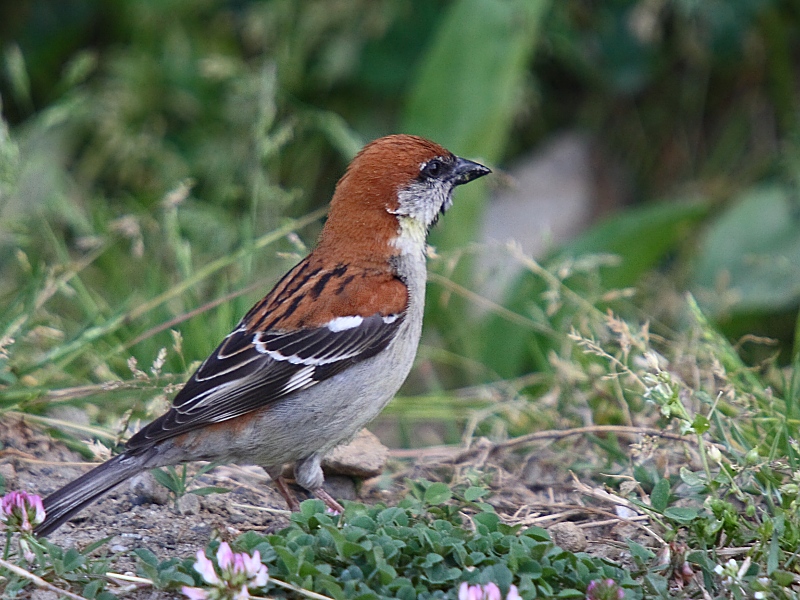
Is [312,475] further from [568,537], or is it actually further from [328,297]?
[568,537]

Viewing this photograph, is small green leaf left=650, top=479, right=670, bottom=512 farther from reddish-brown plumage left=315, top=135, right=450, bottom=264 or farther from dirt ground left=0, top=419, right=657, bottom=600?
reddish-brown plumage left=315, top=135, right=450, bottom=264

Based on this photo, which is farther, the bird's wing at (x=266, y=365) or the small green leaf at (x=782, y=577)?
the bird's wing at (x=266, y=365)

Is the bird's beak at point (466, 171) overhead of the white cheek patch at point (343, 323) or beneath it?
overhead

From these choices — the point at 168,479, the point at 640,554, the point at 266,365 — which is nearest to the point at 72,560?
the point at 168,479

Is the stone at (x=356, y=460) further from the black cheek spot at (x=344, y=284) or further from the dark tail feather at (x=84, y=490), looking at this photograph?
the dark tail feather at (x=84, y=490)

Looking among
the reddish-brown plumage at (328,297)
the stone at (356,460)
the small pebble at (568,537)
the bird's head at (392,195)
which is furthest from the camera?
the bird's head at (392,195)

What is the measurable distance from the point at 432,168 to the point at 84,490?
1693mm

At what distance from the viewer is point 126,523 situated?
3.10 meters

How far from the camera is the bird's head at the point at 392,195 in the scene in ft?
11.9

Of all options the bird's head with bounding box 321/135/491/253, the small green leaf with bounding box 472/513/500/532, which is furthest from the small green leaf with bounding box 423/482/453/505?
the bird's head with bounding box 321/135/491/253

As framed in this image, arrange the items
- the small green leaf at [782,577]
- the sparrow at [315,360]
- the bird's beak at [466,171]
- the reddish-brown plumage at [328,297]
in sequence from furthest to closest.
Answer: the bird's beak at [466,171]
the reddish-brown plumage at [328,297]
the sparrow at [315,360]
the small green leaf at [782,577]

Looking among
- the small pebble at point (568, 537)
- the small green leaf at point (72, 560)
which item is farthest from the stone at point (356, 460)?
the small green leaf at point (72, 560)

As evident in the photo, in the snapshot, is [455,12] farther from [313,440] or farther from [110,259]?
[313,440]

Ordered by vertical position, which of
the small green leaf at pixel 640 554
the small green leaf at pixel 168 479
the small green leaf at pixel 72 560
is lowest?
the small green leaf at pixel 640 554
